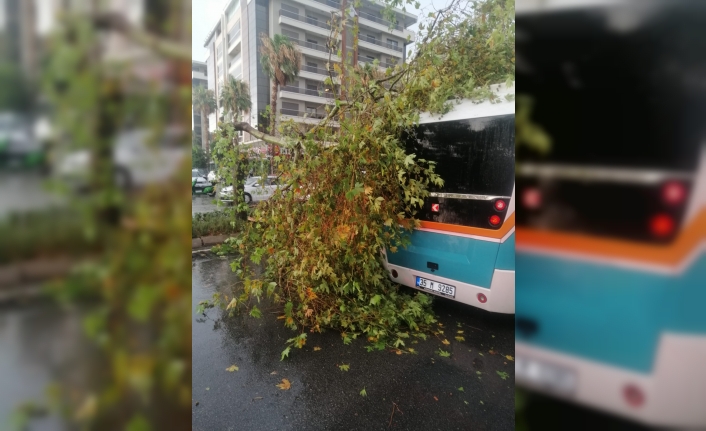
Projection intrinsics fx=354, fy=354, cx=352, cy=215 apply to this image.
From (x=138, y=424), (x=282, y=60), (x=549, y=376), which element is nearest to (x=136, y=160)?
(x=138, y=424)

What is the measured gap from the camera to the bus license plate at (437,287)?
4.14 metres

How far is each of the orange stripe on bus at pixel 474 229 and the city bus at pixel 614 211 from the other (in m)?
2.92

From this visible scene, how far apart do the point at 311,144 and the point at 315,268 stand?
1468mm

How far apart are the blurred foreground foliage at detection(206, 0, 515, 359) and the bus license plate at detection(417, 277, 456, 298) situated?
0.28 metres

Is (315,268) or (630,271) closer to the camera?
(630,271)

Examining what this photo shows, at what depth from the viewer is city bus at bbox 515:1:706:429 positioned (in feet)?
2.24

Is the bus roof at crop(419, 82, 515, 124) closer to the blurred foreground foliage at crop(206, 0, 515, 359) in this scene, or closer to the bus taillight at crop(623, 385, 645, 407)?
the blurred foreground foliage at crop(206, 0, 515, 359)

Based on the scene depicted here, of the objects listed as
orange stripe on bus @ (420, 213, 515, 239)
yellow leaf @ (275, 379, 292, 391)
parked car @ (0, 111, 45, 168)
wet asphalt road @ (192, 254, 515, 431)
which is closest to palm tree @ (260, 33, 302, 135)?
orange stripe on bus @ (420, 213, 515, 239)

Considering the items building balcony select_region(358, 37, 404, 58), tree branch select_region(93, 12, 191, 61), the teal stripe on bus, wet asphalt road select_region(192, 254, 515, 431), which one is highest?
building balcony select_region(358, 37, 404, 58)

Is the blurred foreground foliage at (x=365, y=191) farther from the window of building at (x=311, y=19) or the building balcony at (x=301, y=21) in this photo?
the window of building at (x=311, y=19)

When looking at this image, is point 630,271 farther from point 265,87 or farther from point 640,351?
point 265,87

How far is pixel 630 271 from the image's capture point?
69cm

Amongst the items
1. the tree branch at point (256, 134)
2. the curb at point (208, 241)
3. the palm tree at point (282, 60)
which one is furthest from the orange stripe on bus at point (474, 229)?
the palm tree at point (282, 60)

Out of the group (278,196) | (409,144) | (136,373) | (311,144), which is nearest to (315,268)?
(278,196)
